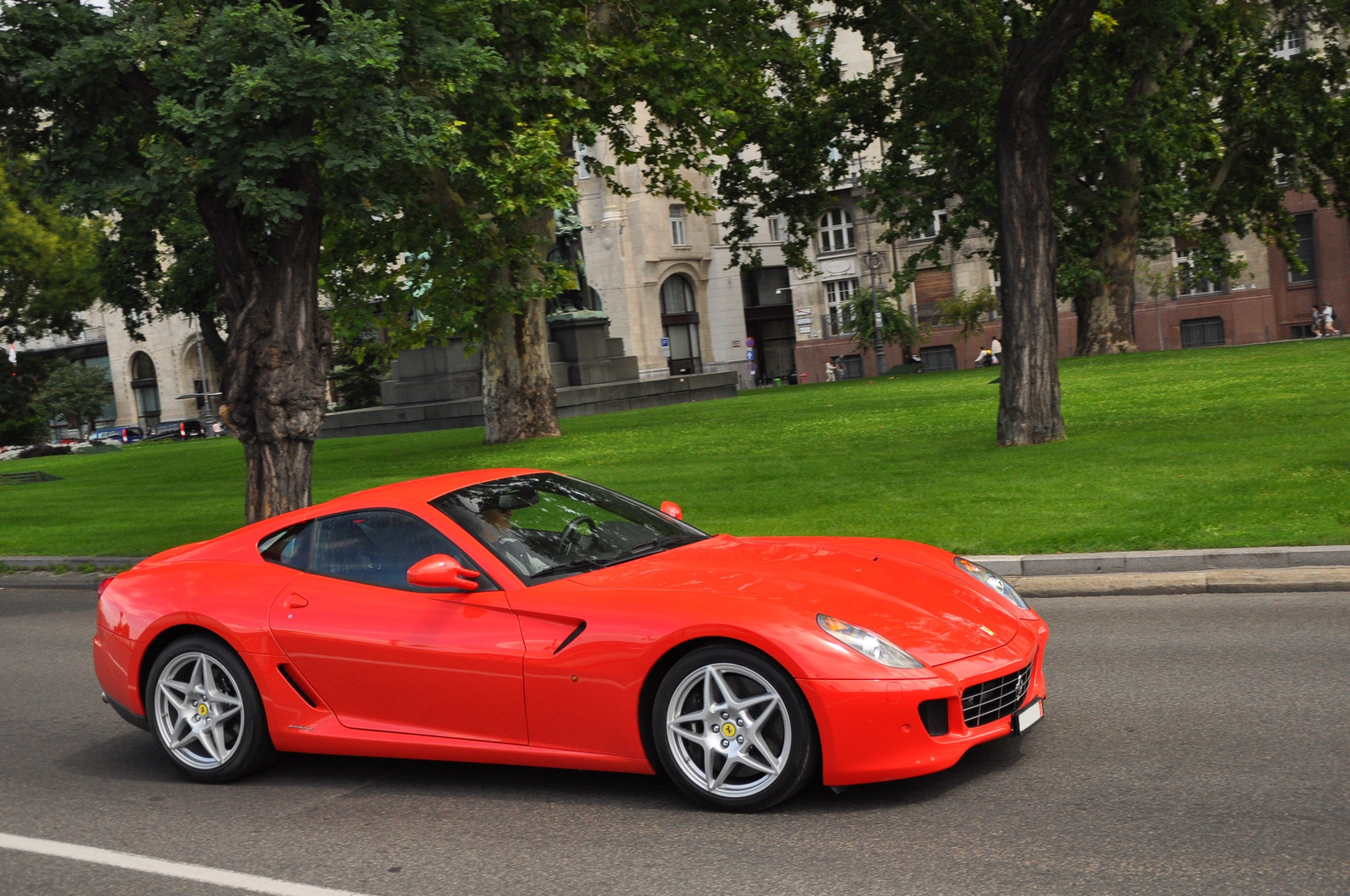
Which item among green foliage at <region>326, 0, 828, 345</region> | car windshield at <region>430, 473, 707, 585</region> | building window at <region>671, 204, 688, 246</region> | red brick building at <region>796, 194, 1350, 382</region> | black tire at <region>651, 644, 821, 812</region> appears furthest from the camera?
building window at <region>671, 204, 688, 246</region>

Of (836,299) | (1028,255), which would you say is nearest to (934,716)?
(1028,255)

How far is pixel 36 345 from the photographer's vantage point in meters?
97.4

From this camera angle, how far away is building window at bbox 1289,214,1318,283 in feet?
177

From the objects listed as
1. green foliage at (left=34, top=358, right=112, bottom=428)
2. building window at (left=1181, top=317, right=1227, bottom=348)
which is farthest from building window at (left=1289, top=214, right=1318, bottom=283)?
green foliage at (left=34, top=358, right=112, bottom=428)

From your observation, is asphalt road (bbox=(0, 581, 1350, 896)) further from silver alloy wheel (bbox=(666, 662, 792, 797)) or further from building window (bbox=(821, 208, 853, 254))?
building window (bbox=(821, 208, 853, 254))

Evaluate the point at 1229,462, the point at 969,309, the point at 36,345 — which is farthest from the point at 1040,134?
the point at 36,345

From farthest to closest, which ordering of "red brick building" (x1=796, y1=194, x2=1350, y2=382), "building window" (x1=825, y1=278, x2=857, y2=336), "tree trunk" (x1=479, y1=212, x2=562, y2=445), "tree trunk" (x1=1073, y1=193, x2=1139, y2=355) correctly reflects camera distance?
1. "building window" (x1=825, y1=278, x2=857, y2=336)
2. "red brick building" (x1=796, y1=194, x2=1350, y2=382)
3. "tree trunk" (x1=1073, y1=193, x2=1139, y2=355)
4. "tree trunk" (x1=479, y1=212, x2=562, y2=445)

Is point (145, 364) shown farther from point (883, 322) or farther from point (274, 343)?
point (274, 343)

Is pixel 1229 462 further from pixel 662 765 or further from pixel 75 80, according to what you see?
pixel 75 80

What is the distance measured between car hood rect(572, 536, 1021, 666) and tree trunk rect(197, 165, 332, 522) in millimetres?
8674

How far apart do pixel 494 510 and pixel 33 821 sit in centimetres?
240

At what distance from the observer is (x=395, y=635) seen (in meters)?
5.83

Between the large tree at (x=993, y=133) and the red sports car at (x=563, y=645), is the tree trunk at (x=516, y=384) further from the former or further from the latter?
the red sports car at (x=563, y=645)

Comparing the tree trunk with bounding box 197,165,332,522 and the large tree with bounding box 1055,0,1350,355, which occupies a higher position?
the large tree with bounding box 1055,0,1350,355
